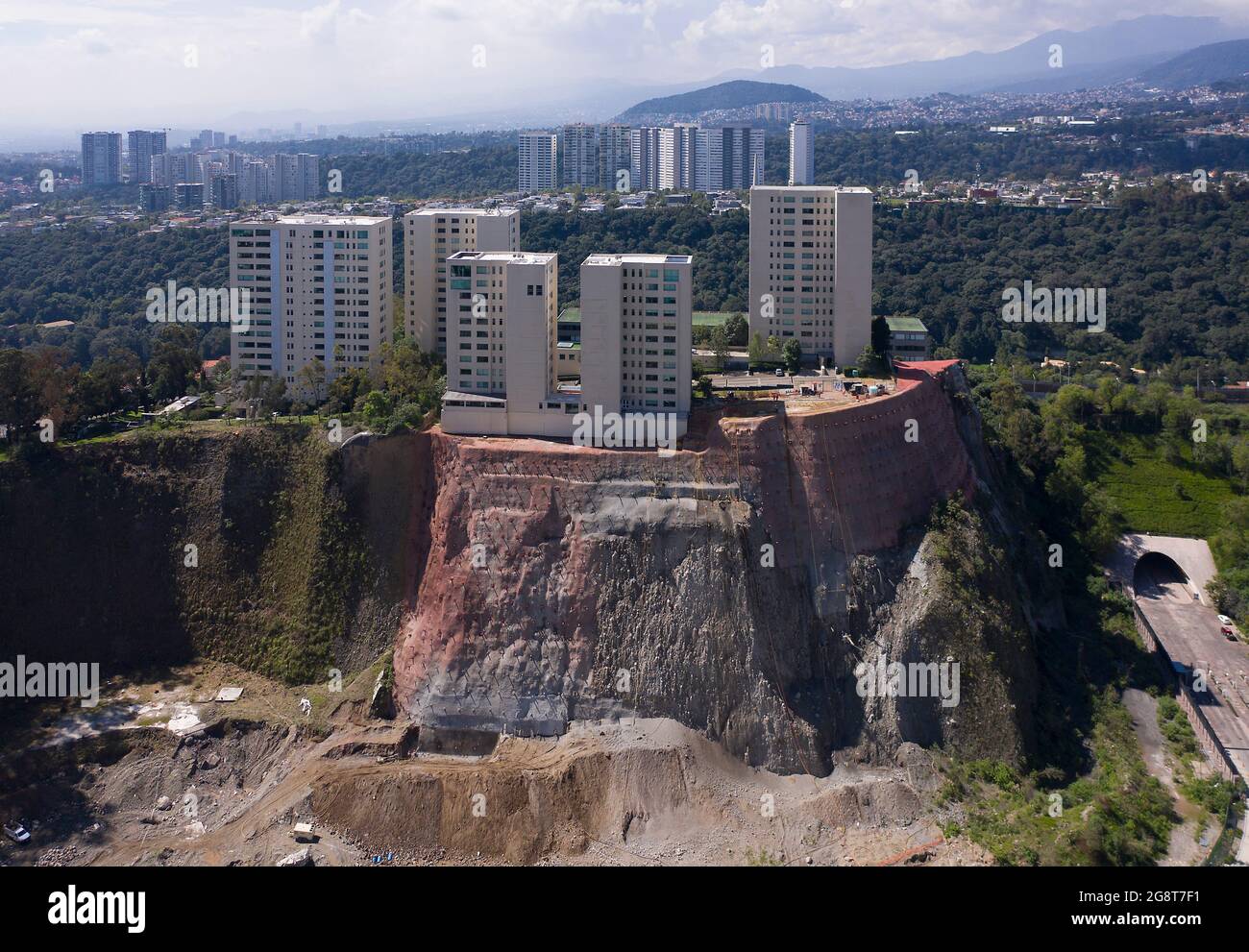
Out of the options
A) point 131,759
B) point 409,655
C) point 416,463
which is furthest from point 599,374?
point 131,759

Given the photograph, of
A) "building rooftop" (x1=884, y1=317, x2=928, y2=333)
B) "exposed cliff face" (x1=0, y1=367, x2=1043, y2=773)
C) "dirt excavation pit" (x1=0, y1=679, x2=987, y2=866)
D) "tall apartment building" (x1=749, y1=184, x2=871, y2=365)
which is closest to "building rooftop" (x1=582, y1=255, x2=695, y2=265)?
"exposed cliff face" (x1=0, y1=367, x2=1043, y2=773)

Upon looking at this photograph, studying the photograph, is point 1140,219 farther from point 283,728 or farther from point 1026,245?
point 283,728

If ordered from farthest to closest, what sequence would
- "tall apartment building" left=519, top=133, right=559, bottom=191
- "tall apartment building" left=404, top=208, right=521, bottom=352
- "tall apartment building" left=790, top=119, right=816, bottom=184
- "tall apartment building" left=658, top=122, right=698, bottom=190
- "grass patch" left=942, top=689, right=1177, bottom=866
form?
"tall apartment building" left=658, top=122, right=698, bottom=190 < "tall apartment building" left=519, top=133, right=559, bottom=191 < "tall apartment building" left=790, top=119, right=816, bottom=184 < "tall apartment building" left=404, top=208, right=521, bottom=352 < "grass patch" left=942, top=689, right=1177, bottom=866

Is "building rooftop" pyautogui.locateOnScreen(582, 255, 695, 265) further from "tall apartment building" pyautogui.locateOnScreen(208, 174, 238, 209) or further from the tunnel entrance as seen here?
"tall apartment building" pyautogui.locateOnScreen(208, 174, 238, 209)

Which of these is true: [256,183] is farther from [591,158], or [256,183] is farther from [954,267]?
[954,267]

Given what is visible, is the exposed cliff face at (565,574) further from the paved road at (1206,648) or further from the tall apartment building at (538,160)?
the tall apartment building at (538,160)

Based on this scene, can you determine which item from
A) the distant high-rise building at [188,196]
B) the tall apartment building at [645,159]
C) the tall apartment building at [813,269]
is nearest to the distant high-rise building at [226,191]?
the distant high-rise building at [188,196]
